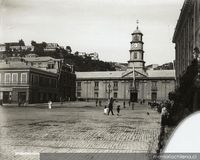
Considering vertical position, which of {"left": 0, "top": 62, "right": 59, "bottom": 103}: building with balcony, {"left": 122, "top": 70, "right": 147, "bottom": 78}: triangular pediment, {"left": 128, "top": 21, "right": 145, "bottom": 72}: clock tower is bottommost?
{"left": 0, "top": 62, "right": 59, "bottom": 103}: building with balcony

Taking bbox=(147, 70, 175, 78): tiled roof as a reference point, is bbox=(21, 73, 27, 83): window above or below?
below

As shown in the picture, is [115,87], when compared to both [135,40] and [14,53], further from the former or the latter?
[14,53]

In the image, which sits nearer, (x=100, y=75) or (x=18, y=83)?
(x=18, y=83)

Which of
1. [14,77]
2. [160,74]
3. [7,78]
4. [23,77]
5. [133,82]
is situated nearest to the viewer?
[23,77]

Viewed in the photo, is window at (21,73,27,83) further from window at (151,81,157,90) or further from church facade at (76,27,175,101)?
window at (151,81,157,90)

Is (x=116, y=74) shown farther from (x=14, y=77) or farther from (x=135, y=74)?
(x=14, y=77)

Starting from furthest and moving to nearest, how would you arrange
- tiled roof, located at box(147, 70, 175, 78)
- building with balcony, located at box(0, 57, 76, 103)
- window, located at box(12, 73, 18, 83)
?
tiled roof, located at box(147, 70, 175, 78) → window, located at box(12, 73, 18, 83) → building with balcony, located at box(0, 57, 76, 103)

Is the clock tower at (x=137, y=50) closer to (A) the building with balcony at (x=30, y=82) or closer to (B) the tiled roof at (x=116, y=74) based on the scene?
(B) the tiled roof at (x=116, y=74)

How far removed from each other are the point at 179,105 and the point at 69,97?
5905cm

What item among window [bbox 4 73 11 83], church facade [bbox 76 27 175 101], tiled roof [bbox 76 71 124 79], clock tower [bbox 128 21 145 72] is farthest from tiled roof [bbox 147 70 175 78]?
window [bbox 4 73 11 83]

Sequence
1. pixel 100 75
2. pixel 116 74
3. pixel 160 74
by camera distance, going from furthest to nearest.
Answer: pixel 100 75 < pixel 116 74 < pixel 160 74

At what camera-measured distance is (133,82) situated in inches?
3196

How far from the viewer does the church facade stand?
7844 cm

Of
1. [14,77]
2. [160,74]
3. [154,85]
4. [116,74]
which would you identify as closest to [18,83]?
[14,77]
